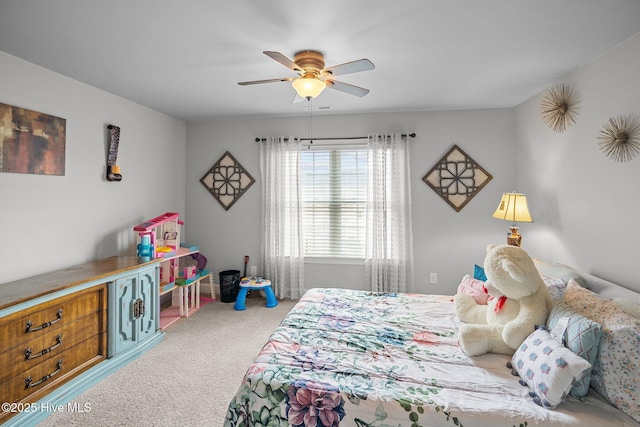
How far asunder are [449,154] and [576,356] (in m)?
2.95

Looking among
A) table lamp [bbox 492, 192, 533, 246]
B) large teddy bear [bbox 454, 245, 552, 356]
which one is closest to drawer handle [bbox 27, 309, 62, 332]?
large teddy bear [bbox 454, 245, 552, 356]

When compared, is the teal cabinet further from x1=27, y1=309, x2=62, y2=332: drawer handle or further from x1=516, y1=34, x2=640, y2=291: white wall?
x1=516, y1=34, x2=640, y2=291: white wall

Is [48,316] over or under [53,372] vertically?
over

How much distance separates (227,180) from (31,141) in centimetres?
216

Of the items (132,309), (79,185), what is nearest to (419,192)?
(132,309)

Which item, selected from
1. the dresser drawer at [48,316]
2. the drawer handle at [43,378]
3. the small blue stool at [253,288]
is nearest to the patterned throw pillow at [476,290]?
the small blue stool at [253,288]

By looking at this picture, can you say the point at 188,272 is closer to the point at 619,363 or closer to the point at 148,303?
the point at 148,303

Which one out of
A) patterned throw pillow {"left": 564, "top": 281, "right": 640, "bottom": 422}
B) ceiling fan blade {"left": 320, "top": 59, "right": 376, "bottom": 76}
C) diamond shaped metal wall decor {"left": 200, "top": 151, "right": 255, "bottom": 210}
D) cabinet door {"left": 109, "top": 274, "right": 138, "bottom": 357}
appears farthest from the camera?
diamond shaped metal wall decor {"left": 200, "top": 151, "right": 255, "bottom": 210}

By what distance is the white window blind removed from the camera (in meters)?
4.13

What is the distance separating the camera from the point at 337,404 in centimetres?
137

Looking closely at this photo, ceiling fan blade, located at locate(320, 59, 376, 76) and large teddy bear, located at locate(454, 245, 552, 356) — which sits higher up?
ceiling fan blade, located at locate(320, 59, 376, 76)

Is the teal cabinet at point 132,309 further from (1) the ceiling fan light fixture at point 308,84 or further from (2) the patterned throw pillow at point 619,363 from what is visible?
(2) the patterned throw pillow at point 619,363

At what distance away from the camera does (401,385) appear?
57.4 inches

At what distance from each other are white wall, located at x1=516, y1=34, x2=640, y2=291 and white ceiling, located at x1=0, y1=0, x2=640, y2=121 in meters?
0.22
